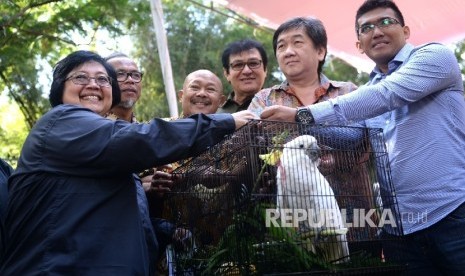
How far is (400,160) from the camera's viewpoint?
2.39 metres

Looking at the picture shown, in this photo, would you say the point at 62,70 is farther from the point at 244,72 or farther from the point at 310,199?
the point at 244,72

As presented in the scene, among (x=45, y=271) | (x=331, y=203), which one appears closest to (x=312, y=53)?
(x=331, y=203)

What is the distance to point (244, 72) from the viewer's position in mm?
3762

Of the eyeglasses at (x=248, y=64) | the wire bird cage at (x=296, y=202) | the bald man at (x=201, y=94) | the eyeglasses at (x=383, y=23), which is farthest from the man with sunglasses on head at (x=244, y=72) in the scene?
the wire bird cage at (x=296, y=202)

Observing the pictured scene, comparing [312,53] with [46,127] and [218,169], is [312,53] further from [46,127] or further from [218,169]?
[46,127]

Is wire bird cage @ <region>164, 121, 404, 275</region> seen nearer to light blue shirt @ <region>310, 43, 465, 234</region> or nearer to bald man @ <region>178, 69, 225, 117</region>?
light blue shirt @ <region>310, 43, 465, 234</region>

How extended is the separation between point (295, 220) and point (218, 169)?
46 centimetres

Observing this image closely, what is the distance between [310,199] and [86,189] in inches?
34.9

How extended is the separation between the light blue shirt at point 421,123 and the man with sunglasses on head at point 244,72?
1.49 m

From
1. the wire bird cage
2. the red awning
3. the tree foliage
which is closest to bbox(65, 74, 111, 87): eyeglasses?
the wire bird cage

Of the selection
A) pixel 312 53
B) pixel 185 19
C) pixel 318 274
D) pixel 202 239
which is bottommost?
pixel 318 274

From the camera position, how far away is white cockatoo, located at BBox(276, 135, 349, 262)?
202 cm

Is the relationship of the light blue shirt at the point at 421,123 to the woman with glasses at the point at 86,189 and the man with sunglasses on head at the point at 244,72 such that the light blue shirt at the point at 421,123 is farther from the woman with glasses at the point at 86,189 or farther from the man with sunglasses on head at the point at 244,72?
the man with sunglasses on head at the point at 244,72

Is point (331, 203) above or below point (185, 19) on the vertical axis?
below
